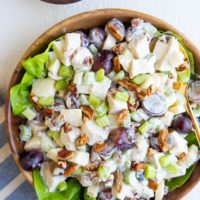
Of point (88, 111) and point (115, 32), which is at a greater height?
point (115, 32)

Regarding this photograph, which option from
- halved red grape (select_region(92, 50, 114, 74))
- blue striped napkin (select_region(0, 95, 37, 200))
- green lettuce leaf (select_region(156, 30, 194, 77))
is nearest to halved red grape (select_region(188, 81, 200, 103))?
green lettuce leaf (select_region(156, 30, 194, 77))

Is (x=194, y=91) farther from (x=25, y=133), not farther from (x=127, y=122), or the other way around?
(x=25, y=133)

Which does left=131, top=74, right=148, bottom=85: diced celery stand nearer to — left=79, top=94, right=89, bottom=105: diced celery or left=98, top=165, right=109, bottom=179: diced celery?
left=79, top=94, right=89, bottom=105: diced celery

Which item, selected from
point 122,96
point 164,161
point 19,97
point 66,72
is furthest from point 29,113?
point 164,161

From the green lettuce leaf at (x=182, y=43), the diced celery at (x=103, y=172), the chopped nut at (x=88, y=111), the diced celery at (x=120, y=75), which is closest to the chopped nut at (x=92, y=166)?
the diced celery at (x=103, y=172)

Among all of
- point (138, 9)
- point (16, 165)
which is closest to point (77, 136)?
point (16, 165)
